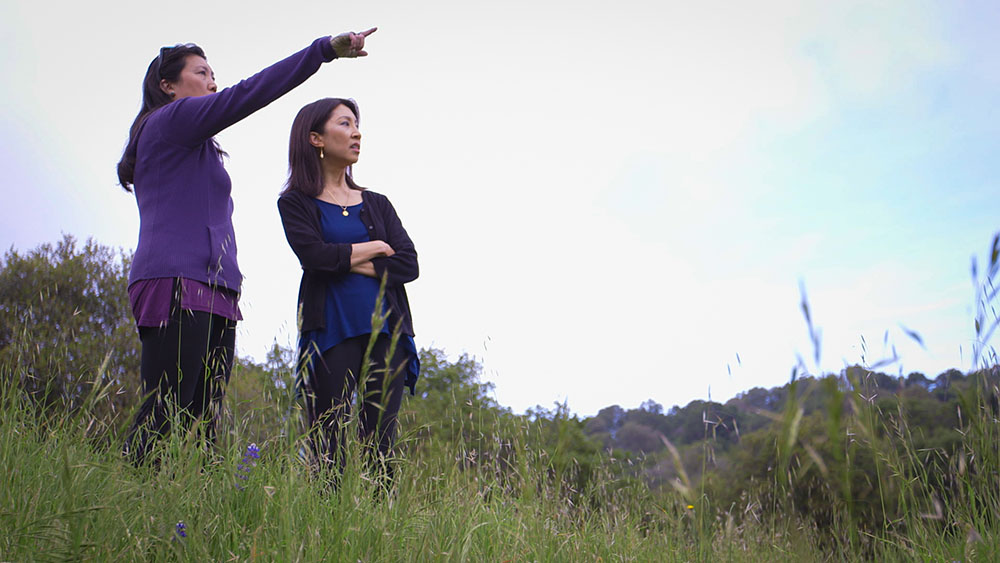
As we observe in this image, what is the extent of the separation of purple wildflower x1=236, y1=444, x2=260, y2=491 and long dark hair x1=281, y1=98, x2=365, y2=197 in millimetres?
1686

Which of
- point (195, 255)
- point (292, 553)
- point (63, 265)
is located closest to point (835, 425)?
point (292, 553)

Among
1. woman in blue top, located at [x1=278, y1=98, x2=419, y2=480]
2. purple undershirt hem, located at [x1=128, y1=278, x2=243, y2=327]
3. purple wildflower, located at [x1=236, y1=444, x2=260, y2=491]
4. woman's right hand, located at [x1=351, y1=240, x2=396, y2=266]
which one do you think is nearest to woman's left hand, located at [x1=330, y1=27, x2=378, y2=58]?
woman in blue top, located at [x1=278, y1=98, x2=419, y2=480]

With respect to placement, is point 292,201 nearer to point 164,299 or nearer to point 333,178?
point 333,178

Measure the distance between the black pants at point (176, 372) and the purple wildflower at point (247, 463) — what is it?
46 cm

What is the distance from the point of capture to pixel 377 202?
153 inches

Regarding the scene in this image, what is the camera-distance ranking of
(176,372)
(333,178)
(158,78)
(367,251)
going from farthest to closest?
(333,178)
(367,251)
(158,78)
(176,372)

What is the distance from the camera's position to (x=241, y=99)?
286 centimetres

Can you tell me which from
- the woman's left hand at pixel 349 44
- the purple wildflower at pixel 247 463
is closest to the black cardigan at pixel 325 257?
the woman's left hand at pixel 349 44

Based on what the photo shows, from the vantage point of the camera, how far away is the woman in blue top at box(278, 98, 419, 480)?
325 cm

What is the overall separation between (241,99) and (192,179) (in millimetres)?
439

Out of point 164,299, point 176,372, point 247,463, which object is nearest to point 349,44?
point 164,299

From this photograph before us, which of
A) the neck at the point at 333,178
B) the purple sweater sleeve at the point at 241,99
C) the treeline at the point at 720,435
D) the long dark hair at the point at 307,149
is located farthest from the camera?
the neck at the point at 333,178

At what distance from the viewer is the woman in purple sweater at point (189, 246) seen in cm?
277

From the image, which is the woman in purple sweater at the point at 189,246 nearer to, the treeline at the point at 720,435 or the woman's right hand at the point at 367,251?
the treeline at the point at 720,435
